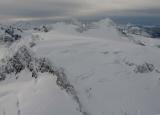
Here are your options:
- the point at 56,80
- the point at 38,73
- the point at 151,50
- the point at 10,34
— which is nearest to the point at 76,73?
the point at 56,80

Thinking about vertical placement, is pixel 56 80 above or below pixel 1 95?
above

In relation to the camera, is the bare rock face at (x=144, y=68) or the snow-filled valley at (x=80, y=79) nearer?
the snow-filled valley at (x=80, y=79)

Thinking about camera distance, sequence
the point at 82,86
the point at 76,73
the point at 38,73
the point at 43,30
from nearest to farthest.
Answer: the point at 82,86 → the point at 76,73 → the point at 38,73 → the point at 43,30

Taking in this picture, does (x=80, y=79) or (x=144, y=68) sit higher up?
(x=144, y=68)

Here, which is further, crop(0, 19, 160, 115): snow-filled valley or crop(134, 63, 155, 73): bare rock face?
crop(134, 63, 155, 73): bare rock face

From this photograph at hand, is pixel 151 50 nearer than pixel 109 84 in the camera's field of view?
No

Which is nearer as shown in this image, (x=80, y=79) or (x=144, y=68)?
(x=80, y=79)

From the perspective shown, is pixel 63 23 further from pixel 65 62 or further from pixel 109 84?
pixel 109 84

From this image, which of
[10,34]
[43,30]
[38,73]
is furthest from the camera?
[10,34]
